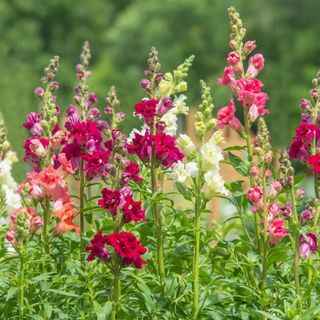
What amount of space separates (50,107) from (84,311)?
99 centimetres

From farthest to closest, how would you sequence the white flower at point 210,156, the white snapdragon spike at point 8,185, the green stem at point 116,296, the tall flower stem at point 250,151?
the white snapdragon spike at point 8,185 → the tall flower stem at point 250,151 → the white flower at point 210,156 → the green stem at point 116,296

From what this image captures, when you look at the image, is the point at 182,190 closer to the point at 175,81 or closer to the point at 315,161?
the point at 315,161

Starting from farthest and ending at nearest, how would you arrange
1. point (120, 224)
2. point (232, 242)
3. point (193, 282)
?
point (232, 242) → point (193, 282) → point (120, 224)

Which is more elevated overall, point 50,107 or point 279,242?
Result: point 50,107

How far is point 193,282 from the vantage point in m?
5.73

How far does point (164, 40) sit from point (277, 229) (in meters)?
42.4

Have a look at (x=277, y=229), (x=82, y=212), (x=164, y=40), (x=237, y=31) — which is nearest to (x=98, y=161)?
(x=82, y=212)

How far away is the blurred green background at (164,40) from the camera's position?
126 feet

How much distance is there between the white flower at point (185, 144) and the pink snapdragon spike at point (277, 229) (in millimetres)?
525

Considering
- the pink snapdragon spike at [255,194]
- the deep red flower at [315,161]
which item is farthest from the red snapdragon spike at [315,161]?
the pink snapdragon spike at [255,194]

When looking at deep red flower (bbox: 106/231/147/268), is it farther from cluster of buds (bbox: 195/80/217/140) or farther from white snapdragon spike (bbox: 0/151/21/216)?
white snapdragon spike (bbox: 0/151/21/216)

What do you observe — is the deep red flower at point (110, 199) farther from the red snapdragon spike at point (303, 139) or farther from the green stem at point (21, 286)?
the red snapdragon spike at point (303, 139)

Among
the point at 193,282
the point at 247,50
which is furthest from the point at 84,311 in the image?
the point at 247,50

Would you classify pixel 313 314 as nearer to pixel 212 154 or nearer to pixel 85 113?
pixel 212 154
